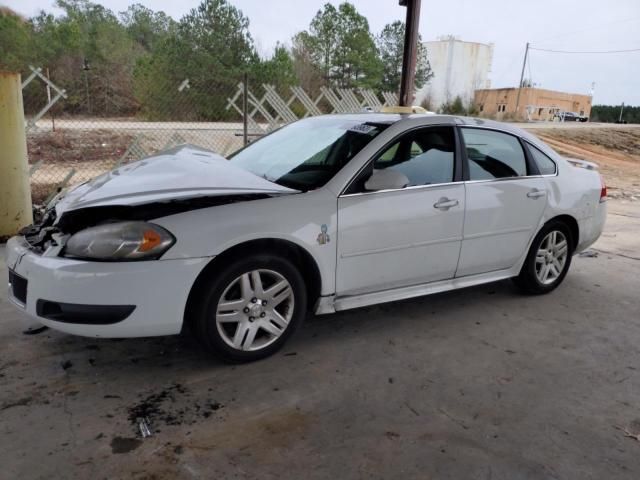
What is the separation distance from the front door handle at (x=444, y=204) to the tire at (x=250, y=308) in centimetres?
111

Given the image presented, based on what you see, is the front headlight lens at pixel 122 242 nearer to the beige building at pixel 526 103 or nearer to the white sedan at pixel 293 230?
the white sedan at pixel 293 230

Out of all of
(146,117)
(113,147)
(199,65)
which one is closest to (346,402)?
(146,117)

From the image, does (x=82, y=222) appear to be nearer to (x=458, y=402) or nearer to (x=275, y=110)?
(x=458, y=402)

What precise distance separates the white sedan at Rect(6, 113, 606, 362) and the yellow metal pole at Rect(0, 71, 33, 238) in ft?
7.60

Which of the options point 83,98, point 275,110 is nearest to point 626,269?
point 275,110

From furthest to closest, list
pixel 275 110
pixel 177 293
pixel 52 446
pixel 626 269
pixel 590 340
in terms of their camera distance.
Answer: pixel 275 110
pixel 626 269
pixel 590 340
pixel 177 293
pixel 52 446

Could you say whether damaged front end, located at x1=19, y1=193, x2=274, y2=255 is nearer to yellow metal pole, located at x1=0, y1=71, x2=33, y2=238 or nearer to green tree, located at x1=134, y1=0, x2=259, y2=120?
yellow metal pole, located at x1=0, y1=71, x2=33, y2=238

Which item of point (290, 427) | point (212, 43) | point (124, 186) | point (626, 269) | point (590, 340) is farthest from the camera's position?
point (212, 43)

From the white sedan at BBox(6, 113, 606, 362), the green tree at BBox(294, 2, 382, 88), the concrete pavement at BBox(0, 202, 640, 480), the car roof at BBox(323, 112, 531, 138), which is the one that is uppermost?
the green tree at BBox(294, 2, 382, 88)

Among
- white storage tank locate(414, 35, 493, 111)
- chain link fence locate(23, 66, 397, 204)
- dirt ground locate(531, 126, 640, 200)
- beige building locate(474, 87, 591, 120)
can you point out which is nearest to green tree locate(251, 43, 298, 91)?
chain link fence locate(23, 66, 397, 204)

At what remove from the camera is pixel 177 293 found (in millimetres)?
2727

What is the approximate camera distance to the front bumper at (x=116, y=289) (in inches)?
102

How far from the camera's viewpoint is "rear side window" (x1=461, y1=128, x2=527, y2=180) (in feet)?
12.5

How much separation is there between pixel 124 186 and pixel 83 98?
13.2 metres
